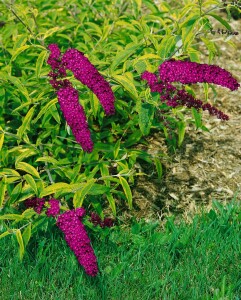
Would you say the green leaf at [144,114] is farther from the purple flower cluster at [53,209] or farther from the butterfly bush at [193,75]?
the purple flower cluster at [53,209]

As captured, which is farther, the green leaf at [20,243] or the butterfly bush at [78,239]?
the green leaf at [20,243]

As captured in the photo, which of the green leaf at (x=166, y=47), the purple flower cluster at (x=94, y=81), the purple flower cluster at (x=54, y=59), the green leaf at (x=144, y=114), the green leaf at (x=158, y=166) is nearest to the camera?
the purple flower cluster at (x=94, y=81)

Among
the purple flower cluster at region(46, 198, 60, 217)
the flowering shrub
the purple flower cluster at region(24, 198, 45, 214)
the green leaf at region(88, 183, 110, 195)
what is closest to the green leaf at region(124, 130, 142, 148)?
the flowering shrub

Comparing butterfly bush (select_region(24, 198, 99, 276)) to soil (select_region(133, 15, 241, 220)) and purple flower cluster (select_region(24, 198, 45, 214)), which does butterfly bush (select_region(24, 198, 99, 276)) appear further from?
soil (select_region(133, 15, 241, 220))

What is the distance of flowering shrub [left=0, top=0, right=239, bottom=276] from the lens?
3.30 metres

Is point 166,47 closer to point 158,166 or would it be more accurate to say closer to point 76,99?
point 76,99

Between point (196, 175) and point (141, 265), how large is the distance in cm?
110

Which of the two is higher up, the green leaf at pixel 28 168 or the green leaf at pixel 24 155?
the green leaf at pixel 24 155

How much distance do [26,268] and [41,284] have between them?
214 mm

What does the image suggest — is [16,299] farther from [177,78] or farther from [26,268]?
[177,78]

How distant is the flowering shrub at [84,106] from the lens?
3.30 meters

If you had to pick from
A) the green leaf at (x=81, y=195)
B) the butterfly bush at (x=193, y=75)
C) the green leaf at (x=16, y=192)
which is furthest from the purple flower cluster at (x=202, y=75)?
the green leaf at (x=16, y=192)

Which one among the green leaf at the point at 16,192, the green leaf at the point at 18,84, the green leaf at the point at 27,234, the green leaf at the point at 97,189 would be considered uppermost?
the green leaf at the point at 18,84

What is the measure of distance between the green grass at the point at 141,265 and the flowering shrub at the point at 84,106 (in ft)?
0.54
